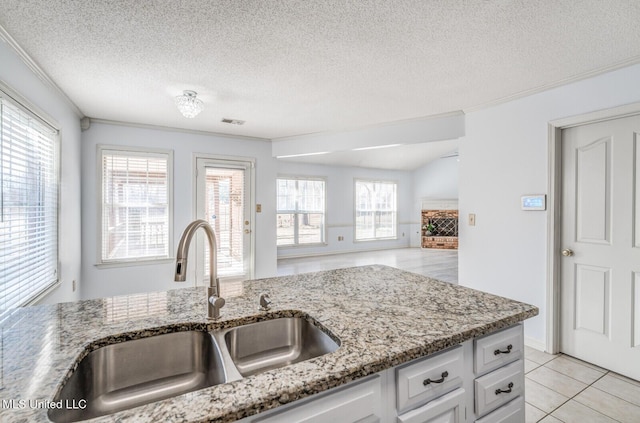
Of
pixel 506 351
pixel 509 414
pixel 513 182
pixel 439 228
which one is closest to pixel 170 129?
pixel 513 182

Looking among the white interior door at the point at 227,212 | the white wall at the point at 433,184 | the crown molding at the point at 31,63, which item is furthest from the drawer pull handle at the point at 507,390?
the white wall at the point at 433,184

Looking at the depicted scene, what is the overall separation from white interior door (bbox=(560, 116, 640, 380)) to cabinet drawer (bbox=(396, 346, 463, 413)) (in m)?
2.21

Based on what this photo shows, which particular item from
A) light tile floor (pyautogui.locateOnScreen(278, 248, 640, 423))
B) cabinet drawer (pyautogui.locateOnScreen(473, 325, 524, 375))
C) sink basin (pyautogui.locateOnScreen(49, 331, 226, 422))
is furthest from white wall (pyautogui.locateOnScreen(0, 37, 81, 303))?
light tile floor (pyautogui.locateOnScreen(278, 248, 640, 423))

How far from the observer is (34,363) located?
34.2 inches

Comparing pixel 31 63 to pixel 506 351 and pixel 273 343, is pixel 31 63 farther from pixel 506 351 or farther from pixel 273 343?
pixel 506 351

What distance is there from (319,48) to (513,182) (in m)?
2.24

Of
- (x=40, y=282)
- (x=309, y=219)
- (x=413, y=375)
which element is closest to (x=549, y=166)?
(x=413, y=375)

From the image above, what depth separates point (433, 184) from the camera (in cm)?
938

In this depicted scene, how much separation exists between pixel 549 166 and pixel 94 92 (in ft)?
13.7

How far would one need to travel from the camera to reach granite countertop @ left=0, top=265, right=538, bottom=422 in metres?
0.71

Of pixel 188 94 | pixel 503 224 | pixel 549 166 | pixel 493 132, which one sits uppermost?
pixel 188 94

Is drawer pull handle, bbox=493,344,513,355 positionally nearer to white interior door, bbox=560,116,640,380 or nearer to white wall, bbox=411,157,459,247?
white interior door, bbox=560,116,640,380

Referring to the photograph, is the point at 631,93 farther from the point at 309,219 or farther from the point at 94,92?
the point at 309,219

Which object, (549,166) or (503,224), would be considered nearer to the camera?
(549,166)
